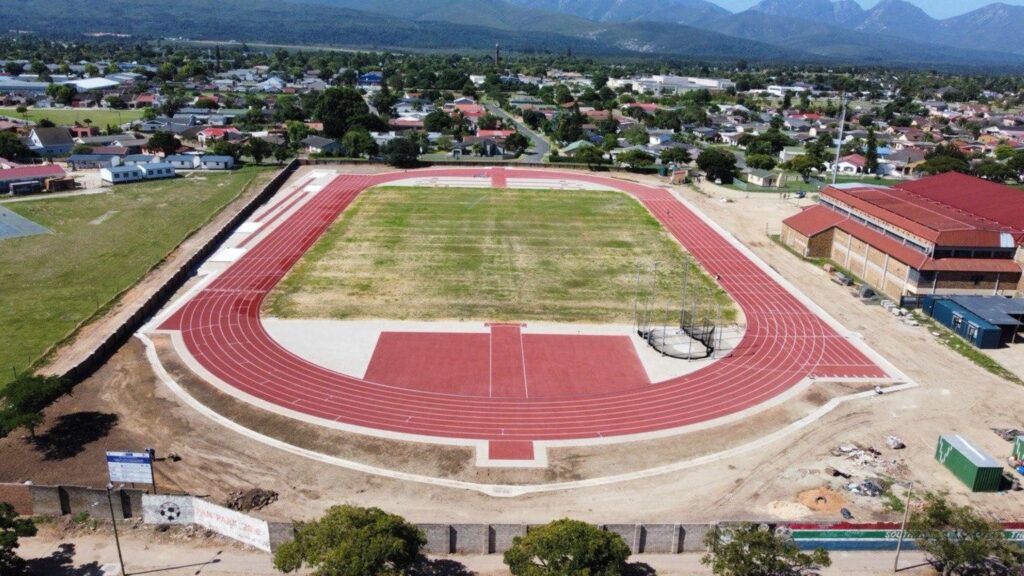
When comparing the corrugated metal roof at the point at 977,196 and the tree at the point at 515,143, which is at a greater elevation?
the corrugated metal roof at the point at 977,196

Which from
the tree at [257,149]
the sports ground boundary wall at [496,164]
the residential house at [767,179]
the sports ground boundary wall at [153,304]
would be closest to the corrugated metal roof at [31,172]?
the tree at [257,149]

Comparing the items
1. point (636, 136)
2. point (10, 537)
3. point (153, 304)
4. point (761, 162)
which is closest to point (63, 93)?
point (636, 136)

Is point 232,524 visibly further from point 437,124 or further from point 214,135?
point 437,124

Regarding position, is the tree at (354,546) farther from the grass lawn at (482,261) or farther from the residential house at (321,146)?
the residential house at (321,146)

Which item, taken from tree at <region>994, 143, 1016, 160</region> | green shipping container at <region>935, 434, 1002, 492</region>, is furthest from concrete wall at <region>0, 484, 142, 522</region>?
tree at <region>994, 143, 1016, 160</region>

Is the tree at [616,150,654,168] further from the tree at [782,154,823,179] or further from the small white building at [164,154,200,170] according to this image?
the small white building at [164,154,200,170]

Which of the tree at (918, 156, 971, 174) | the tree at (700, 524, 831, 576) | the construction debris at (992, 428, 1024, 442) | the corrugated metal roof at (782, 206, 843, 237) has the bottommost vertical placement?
the construction debris at (992, 428, 1024, 442)
